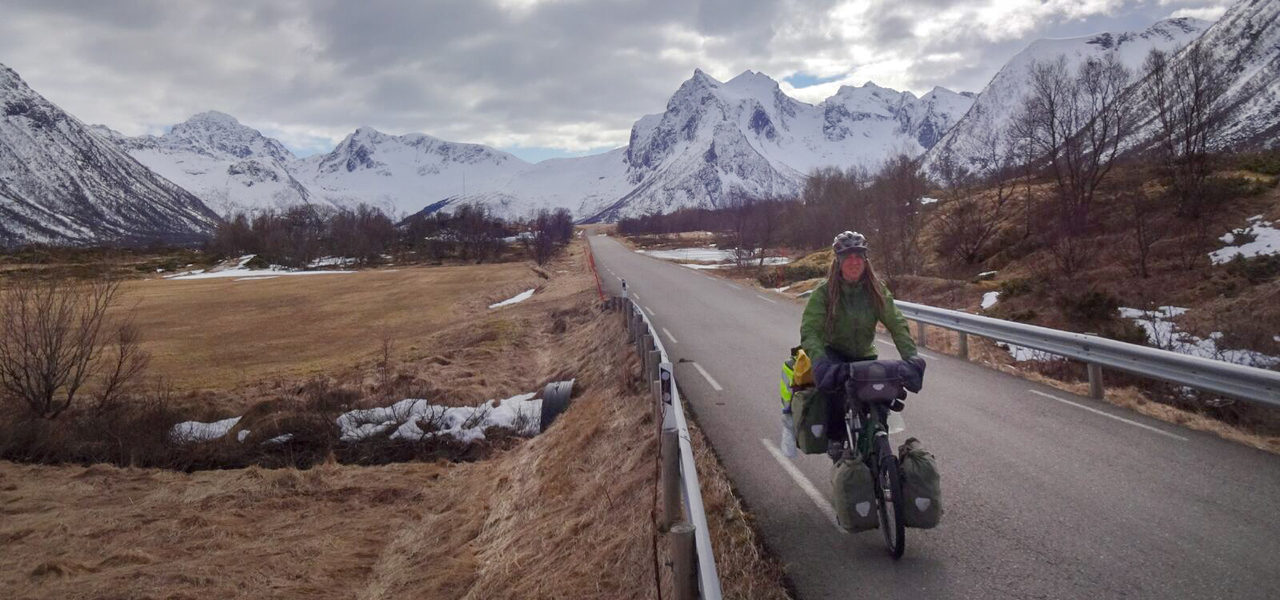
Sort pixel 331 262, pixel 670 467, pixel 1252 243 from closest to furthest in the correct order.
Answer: pixel 670 467, pixel 1252 243, pixel 331 262

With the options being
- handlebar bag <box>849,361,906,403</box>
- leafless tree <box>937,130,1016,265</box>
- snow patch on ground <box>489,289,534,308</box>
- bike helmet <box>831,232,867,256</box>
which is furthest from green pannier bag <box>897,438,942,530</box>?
leafless tree <box>937,130,1016,265</box>

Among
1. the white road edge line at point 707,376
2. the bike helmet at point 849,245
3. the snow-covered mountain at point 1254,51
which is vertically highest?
the snow-covered mountain at point 1254,51

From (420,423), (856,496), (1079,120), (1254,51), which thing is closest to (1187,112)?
(1079,120)

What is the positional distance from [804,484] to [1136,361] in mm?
5315

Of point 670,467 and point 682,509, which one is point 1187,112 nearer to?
point 682,509

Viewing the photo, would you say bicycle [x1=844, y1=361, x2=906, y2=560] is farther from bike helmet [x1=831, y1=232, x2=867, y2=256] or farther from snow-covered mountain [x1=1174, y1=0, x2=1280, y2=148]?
snow-covered mountain [x1=1174, y1=0, x2=1280, y2=148]

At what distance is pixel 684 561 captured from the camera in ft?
11.0

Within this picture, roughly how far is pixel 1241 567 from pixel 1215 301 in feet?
69.4

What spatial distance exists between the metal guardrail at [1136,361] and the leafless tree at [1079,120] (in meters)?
21.0

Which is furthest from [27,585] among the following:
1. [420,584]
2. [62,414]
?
[62,414]

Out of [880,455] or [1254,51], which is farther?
[1254,51]

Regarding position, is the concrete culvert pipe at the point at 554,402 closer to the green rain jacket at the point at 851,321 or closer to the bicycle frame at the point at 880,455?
the green rain jacket at the point at 851,321

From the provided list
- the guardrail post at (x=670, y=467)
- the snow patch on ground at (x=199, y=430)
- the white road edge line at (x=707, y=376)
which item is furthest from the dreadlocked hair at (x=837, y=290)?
the snow patch on ground at (x=199, y=430)

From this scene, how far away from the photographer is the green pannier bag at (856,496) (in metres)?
4.20
